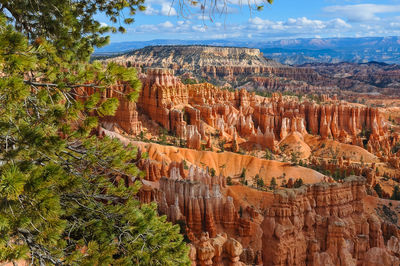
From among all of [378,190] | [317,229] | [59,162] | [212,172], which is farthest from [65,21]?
[378,190]

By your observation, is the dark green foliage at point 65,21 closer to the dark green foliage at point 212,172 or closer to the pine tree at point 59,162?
the pine tree at point 59,162

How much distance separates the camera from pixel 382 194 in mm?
35062

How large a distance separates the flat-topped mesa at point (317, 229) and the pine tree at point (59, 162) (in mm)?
10928

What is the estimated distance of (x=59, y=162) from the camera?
5.60 m

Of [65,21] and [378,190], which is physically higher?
[65,21]

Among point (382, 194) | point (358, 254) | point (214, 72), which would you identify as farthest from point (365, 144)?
point (214, 72)

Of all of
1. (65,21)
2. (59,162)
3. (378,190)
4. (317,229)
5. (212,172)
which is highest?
(65,21)

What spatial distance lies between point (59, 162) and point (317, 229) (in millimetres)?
17023

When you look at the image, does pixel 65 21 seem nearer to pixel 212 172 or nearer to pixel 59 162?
pixel 59 162

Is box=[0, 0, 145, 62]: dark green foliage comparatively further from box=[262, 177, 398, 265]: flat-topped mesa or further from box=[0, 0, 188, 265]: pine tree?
box=[262, 177, 398, 265]: flat-topped mesa

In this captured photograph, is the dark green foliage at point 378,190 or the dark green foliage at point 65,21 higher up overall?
the dark green foliage at point 65,21

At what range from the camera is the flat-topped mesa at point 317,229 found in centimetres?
1656

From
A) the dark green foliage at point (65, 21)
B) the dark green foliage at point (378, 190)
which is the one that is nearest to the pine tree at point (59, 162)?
the dark green foliage at point (65, 21)

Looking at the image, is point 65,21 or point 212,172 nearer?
point 65,21
